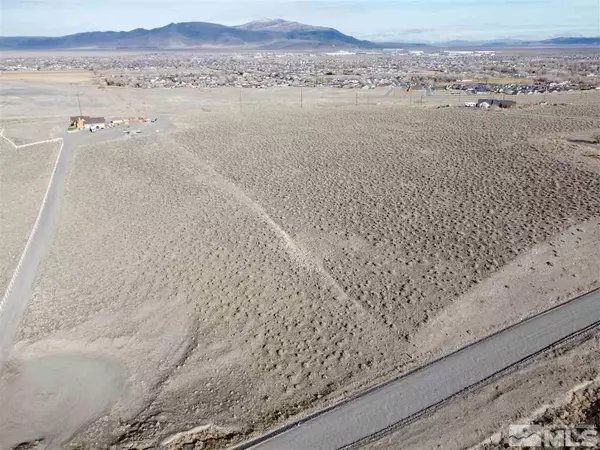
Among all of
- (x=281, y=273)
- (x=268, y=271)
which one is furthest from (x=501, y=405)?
(x=268, y=271)

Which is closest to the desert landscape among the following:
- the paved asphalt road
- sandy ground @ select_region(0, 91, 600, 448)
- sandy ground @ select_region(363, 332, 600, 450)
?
sandy ground @ select_region(0, 91, 600, 448)

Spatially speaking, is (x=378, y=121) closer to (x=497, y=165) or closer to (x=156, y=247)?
(x=497, y=165)

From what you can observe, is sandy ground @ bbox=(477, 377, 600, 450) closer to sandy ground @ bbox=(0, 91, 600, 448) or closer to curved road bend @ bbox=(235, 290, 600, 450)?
curved road bend @ bbox=(235, 290, 600, 450)

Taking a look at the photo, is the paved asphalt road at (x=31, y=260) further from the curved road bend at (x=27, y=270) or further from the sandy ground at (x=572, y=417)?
the sandy ground at (x=572, y=417)

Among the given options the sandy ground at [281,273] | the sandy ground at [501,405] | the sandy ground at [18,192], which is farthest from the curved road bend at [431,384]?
the sandy ground at [18,192]

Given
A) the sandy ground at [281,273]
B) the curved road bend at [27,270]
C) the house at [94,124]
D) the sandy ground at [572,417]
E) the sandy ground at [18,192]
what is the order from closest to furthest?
the sandy ground at [572,417], the sandy ground at [281,273], the curved road bend at [27,270], the sandy ground at [18,192], the house at [94,124]

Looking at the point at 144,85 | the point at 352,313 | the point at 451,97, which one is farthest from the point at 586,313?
the point at 144,85
